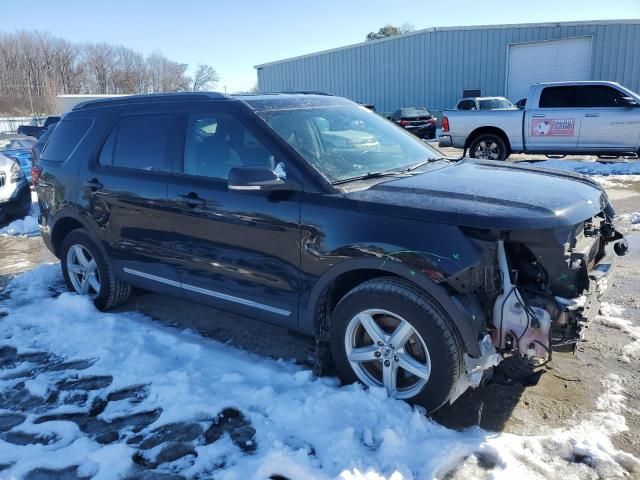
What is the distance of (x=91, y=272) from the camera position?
4.92m

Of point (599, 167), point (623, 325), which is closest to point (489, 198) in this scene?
point (623, 325)

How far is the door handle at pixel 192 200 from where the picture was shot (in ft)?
12.2

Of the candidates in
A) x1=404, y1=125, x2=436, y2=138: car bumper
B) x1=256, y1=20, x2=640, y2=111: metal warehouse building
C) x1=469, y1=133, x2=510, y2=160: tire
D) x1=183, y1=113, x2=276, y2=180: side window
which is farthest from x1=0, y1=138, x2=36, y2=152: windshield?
x1=256, y1=20, x2=640, y2=111: metal warehouse building

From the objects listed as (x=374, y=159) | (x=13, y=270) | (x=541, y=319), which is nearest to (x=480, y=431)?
(x=541, y=319)

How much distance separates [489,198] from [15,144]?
41.9 feet

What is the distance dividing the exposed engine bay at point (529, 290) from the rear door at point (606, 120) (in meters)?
10.9

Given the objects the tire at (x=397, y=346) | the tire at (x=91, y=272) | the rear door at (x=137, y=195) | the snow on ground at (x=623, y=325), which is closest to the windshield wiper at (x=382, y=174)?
the tire at (x=397, y=346)

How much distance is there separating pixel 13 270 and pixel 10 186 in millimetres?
1841

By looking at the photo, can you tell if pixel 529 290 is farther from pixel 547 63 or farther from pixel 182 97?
pixel 547 63

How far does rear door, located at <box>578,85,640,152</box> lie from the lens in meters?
12.1

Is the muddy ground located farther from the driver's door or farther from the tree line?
the tree line

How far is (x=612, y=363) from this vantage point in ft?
12.0

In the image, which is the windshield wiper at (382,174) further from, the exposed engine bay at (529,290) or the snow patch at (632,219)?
the snow patch at (632,219)

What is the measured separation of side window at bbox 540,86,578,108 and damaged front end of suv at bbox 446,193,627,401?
11.1 m
